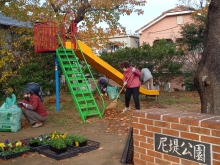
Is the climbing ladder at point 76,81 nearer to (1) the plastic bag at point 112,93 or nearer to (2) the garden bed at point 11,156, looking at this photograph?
(1) the plastic bag at point 112,93

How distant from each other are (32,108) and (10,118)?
1.87 ft

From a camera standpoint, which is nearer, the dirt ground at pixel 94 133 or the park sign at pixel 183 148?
the park sign at pixel 183 148

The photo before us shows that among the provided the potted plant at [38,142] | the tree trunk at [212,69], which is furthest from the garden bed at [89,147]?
the tree trunk at [212,69]

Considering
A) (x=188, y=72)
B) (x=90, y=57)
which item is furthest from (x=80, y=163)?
(x=188, y=72)

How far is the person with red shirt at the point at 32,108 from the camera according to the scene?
292 inches

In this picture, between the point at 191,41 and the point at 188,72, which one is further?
the point at 191,41

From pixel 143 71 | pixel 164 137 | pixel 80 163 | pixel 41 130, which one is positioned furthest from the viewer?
pixel 143 71

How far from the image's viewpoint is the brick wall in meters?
3.29

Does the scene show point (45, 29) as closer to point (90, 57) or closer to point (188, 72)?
point (90, 57)

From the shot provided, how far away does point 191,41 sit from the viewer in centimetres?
1684

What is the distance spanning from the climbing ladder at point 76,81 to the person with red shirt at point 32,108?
115 cm

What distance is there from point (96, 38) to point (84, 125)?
23.9 ft

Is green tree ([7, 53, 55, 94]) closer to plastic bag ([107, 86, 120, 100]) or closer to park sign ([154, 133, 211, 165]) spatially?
plastic bag ([107, 86, 120, 100])

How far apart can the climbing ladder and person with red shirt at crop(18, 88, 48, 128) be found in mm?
1147
